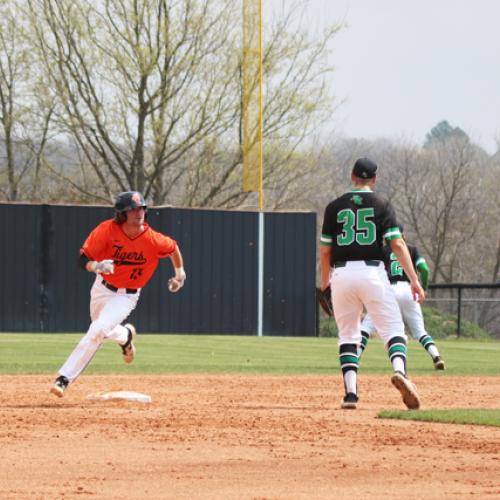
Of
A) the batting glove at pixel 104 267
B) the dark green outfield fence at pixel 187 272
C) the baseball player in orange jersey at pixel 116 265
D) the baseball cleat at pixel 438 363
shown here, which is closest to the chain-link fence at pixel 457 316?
the dark green outfield fence at pixel 187 272

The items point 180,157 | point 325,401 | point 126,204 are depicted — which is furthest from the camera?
point 180,157

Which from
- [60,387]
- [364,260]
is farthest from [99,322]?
[364,260]

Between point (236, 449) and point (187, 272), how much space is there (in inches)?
826

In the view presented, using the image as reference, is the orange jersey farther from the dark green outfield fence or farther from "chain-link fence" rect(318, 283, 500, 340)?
"chain-link fence" rect(318, 283, 500, 340)

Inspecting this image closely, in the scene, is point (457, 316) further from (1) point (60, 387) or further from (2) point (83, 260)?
(1) point (60, 387)

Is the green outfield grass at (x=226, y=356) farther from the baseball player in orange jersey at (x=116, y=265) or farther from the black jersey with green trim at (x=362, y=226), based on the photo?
the black jersey with green trim at (x=362, y=226)

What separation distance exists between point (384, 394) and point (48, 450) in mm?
5424

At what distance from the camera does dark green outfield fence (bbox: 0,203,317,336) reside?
2794cm

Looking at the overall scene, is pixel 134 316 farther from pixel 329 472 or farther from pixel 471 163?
pixel 471 163

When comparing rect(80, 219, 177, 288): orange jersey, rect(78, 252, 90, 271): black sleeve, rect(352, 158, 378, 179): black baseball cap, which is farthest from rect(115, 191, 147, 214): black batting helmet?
rect(352, 158, 378, 179): black baseball cap

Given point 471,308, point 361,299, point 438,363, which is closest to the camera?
point 361,299

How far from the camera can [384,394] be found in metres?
12.5

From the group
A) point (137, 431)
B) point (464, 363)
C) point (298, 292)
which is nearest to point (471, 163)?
point (298, 292)

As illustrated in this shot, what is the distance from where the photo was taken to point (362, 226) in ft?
33.2
